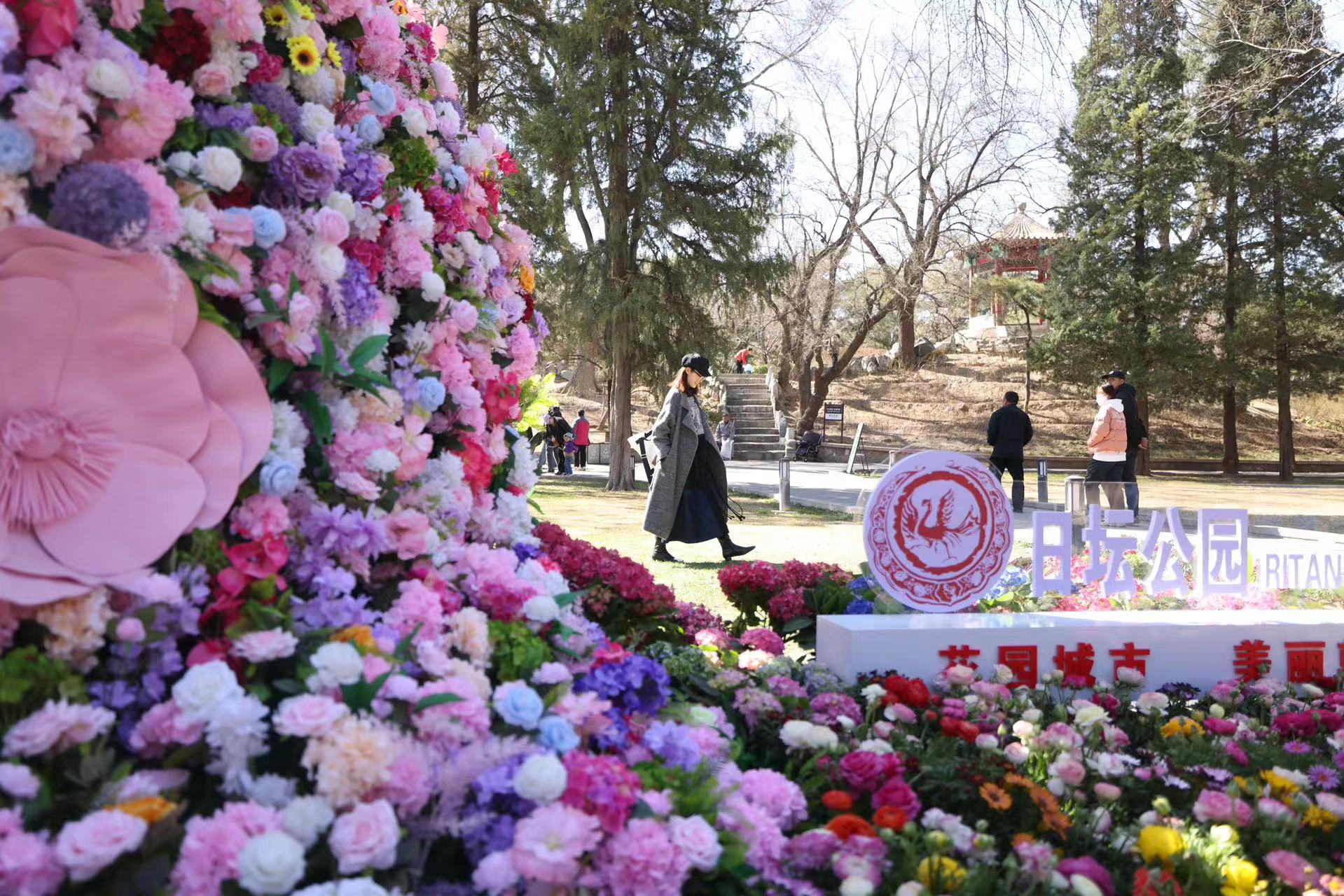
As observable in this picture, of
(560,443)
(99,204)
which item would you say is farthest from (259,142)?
(560,443)

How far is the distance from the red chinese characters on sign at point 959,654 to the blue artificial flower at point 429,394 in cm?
221

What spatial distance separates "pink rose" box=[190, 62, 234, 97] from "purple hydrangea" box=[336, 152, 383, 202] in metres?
0.36

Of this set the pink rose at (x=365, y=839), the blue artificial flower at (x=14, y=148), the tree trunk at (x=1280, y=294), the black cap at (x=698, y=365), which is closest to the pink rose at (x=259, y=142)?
the blue artificial flower at (x=14, y=148)

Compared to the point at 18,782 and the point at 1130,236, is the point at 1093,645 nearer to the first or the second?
the point at 18,782

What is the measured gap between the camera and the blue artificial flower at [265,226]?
2.27 m

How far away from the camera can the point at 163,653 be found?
194 cm

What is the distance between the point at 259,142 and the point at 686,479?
5.87 m

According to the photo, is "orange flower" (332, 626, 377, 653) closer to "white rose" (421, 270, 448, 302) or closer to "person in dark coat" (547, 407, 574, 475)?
"white rose" (421, 270, 448, 302)

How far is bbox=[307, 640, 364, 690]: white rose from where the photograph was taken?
76.2 inches

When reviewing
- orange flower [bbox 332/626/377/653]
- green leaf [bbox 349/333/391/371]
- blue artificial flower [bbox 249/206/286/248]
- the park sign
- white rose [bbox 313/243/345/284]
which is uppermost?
blue artificial flower [bbox 249/206/286/248]

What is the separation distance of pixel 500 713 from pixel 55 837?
774 mm

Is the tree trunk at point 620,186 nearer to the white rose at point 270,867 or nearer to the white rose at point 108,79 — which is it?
the white rose at point 108,79

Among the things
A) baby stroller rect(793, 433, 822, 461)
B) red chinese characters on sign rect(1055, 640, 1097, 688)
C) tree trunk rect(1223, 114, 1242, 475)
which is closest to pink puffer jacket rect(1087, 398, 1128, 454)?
red chinese characters on sign rect(1055, 640, 1097, 688)

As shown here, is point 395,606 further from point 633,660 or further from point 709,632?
point 709,632
